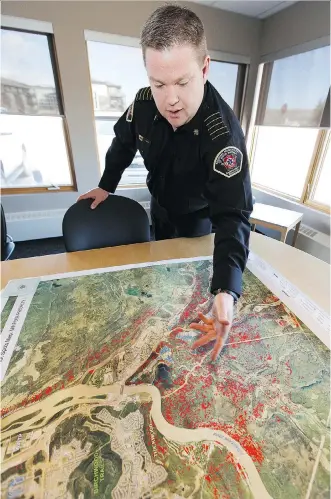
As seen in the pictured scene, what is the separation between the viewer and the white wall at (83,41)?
213 cm

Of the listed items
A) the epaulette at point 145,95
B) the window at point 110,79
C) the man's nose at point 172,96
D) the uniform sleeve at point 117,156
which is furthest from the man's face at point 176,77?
the window at point 110,79

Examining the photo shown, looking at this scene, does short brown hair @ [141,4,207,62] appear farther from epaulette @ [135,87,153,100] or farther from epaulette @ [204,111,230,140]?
epaulette @ [135,87,153,100]

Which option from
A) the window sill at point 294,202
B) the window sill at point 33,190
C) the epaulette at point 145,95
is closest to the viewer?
the epaulette at point 145,95

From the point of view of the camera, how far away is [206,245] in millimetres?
1106

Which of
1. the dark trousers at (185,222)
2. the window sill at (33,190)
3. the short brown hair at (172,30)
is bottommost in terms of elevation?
the window sill at (33,190)

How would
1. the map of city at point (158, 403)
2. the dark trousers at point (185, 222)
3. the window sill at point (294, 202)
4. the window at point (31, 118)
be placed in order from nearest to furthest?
the map of city at point (158, 403) → the dark trousers at point (185, 222) → the window at point (31, 118) → the window sill at point (294, 202)

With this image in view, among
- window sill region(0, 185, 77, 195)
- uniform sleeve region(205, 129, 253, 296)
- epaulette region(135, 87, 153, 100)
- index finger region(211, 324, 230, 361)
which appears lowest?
window sill region(0, 185, 77, 195)

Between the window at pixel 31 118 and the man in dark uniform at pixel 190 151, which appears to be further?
the window at pixel 31 118

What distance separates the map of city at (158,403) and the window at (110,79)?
2106 mm

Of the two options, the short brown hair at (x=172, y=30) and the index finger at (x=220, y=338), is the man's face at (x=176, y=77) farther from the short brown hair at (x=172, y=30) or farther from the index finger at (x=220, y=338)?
the index finger at (x=220, y=338)

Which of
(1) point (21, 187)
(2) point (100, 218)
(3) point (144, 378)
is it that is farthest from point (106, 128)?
(3) point (144, 378)

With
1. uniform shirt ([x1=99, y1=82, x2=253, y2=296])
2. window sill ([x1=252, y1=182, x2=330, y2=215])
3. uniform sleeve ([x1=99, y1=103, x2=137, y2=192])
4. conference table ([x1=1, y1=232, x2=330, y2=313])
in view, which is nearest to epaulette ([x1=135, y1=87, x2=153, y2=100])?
uniform shirt ([x1=99, y1=82, x2=253, y2=296])

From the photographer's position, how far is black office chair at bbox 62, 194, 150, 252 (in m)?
1.09

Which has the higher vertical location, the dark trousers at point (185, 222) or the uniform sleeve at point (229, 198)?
the uniform sleeve at point (229, 198)
